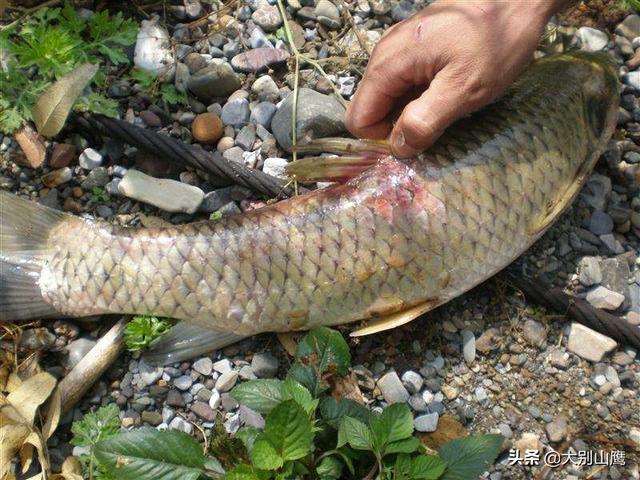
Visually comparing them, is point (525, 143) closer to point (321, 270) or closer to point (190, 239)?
point (321, 270)

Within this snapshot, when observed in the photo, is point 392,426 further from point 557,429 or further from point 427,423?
point 557,429

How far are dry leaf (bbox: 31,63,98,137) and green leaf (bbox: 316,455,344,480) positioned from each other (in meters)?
2.05

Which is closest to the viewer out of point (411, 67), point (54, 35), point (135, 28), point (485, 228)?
point (411, 67)

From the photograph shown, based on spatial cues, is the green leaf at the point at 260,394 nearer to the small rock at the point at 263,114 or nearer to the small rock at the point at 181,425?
the small rock at the point at 181,425

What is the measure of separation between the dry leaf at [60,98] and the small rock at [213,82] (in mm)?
615

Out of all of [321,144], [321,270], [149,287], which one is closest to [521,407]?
[321,270]

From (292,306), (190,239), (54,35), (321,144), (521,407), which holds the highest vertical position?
(54,35)

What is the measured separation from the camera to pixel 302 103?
3.82 meters

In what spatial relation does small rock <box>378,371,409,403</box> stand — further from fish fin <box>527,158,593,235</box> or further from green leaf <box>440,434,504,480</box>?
fish fin <box>527,158,593,235</box>

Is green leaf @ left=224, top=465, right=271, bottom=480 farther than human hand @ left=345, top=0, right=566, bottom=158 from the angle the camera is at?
No

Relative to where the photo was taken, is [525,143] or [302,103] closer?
[525,143]

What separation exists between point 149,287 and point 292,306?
63 centimetres

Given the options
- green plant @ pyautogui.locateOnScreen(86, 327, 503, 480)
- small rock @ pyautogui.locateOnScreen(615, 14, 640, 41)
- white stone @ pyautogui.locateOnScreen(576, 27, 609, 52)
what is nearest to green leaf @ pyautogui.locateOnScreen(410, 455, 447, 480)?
green plant @ pyautogui.locateOnScreen(86, 327, 503, 480)

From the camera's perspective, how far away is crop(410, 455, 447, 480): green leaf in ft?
8.98
